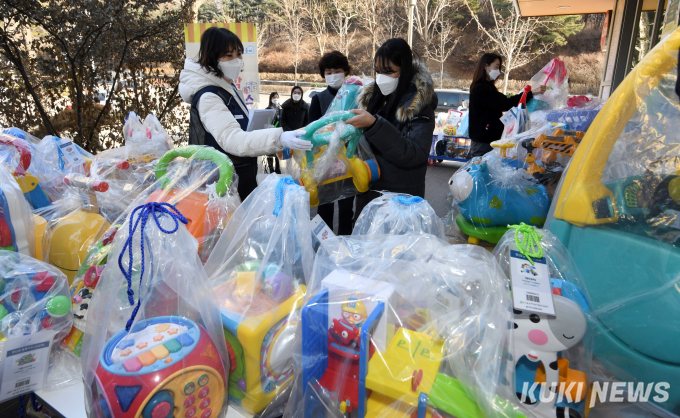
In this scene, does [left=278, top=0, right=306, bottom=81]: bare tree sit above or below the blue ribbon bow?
above

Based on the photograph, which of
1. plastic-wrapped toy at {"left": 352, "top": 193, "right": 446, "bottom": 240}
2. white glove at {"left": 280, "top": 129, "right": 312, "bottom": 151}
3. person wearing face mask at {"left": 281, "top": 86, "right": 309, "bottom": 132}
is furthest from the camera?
person wearing face mask at {"left": 281, "top": 86, "right": 309, "bottom": 132}

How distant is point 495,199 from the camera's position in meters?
3.21

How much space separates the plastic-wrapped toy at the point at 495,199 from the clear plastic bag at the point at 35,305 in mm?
2782

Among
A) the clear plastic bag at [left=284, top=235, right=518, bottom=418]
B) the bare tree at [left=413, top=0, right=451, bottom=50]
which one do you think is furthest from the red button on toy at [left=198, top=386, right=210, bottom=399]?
the bare tree at [left=413, top=0, right=451, bottom=50]

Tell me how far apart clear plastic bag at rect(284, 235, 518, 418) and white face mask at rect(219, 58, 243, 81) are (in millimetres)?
1493

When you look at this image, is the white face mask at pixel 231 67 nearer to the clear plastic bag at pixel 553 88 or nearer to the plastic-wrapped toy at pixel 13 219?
the plastic-wrapped toy at pixel 13 219

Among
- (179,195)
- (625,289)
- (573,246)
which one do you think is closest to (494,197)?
(573,246)

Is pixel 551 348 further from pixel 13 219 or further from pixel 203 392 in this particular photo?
pixel 13 219

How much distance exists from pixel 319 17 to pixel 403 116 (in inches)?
1067

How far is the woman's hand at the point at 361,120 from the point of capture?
1.85 meters

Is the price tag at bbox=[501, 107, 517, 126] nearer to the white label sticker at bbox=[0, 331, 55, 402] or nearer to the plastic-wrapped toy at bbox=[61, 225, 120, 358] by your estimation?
the plastic-wrapped toy at bbox=[61, 225, 120, 358]

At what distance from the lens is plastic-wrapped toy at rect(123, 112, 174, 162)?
232cm

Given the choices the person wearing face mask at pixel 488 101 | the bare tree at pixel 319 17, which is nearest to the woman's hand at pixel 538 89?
the person wearing face mask at pixel 488 101

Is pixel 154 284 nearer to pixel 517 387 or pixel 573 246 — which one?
pixel 517 387
